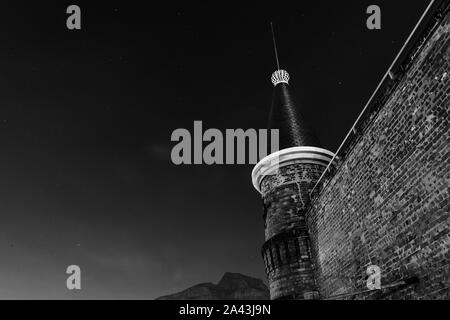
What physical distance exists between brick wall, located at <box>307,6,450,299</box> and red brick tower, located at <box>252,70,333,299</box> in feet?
7.22

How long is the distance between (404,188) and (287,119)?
8.97 m

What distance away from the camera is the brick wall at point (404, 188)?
5672 mm

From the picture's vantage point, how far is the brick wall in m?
5.67

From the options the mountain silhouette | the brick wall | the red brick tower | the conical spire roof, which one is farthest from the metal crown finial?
the mountain silhouette

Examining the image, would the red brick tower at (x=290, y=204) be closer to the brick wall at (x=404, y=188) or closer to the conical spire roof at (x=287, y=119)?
the conical spire roof at (x=287, y=119)

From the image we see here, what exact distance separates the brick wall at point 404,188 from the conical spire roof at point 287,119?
4.63m

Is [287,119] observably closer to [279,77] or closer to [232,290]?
[279,77]

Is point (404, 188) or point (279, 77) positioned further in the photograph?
point (279, 77)

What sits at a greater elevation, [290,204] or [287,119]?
[287,119]

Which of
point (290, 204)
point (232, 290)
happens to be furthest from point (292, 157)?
point (232, 290)

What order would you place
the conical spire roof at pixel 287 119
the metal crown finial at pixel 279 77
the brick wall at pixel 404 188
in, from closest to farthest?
the brick wall at pixel 404 188
the conical spire roof at pixel 287 119
the metal crown finial at pixel 279 77

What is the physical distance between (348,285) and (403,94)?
490cm

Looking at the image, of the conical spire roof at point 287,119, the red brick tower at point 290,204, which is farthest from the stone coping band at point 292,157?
the conical spire roof at point 287,119

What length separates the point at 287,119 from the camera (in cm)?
1534
